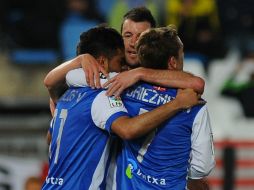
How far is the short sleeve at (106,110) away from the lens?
13.4ft

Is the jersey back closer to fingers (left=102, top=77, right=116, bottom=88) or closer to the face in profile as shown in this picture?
fingers (left=102, top=77, right=116, bottom=88)

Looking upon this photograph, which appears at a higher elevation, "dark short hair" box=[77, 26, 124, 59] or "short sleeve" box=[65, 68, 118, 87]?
"dark short hair" box=[77, 26, 124, 59]

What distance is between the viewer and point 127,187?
4.28 metres

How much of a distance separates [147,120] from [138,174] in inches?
14.1

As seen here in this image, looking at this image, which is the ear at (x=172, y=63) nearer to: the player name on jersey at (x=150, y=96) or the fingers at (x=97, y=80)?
the player name on jersey at (x=150, y=96)

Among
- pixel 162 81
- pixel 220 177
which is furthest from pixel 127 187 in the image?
pixel 220 177

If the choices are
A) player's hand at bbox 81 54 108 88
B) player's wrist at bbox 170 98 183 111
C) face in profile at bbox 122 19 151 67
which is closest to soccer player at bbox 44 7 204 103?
player's hand at bbox 81 54 108 88

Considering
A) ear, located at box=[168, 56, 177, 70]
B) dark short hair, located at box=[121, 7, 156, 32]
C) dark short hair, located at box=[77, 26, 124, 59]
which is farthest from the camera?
dark short hair, located at box=[121, 7, 156, 32]

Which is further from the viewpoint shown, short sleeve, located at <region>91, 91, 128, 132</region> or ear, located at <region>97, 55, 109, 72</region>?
ear, located at <region>97, 55, 109, 72</region>

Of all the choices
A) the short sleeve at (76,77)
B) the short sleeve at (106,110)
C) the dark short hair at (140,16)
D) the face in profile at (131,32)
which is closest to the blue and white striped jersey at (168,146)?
the short sleeve at (106,110)

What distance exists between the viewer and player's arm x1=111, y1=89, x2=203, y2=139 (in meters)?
4.02

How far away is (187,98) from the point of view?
4.09 m

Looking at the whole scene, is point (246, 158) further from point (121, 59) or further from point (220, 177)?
point (121, 59)

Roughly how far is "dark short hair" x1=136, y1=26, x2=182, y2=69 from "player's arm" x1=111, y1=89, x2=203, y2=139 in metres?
0.23
